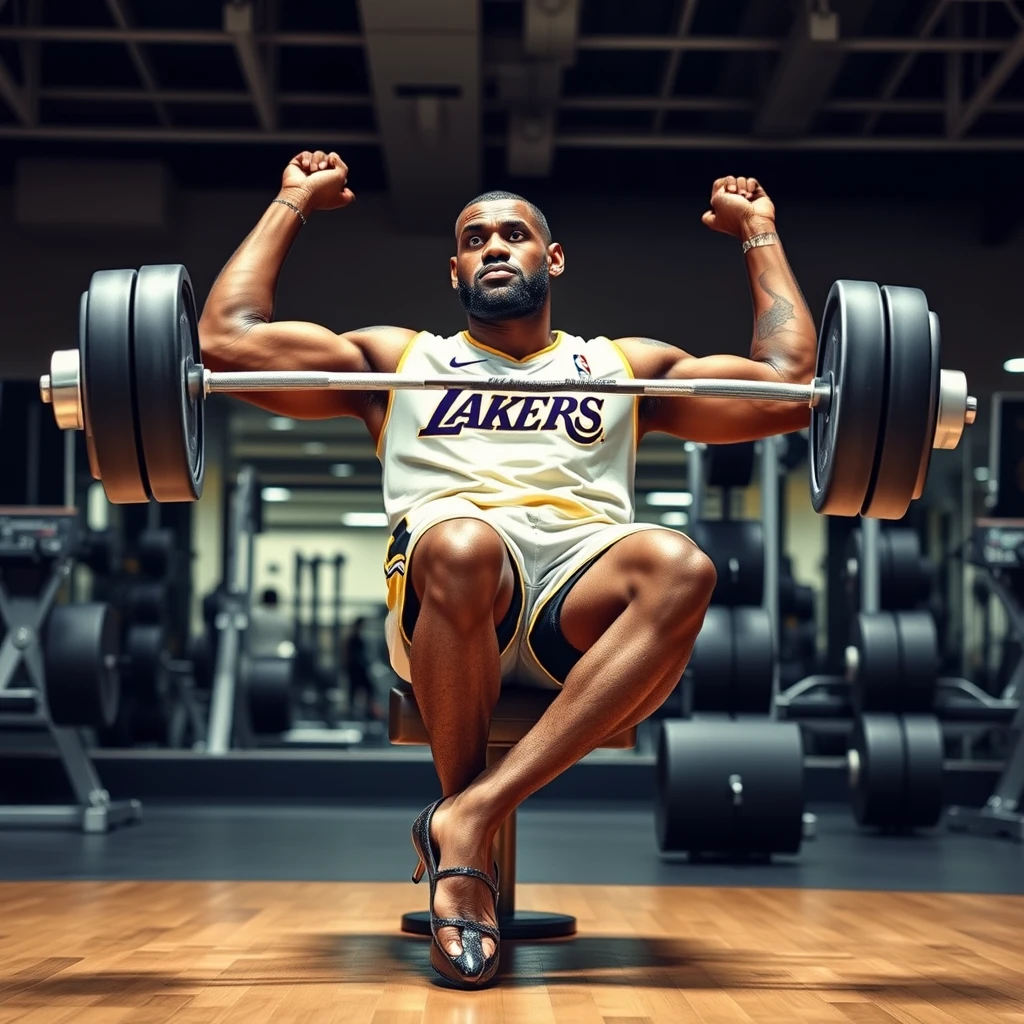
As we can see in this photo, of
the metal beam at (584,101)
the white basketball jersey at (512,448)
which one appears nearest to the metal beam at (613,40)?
the metal beam at (584,101)

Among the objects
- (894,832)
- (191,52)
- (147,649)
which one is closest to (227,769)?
(147,649)

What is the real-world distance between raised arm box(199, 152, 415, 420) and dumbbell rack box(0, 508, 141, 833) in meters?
2.57

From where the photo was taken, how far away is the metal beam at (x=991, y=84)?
570 centimetres

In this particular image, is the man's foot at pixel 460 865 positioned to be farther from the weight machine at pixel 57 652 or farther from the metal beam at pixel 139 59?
the metal beam at pixel 139 59

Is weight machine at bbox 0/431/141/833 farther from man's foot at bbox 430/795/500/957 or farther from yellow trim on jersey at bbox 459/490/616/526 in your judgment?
man's foot at bbox 430/795/500/957

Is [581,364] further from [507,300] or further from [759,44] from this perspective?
[759,44]

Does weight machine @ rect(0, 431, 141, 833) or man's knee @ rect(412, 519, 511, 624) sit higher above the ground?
man's knee @ rect(412, 519, 511, 624)

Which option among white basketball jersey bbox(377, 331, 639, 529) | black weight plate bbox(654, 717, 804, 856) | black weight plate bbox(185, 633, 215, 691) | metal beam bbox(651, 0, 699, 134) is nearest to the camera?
white basketball jersey bbox(377, 331, 639, 529)

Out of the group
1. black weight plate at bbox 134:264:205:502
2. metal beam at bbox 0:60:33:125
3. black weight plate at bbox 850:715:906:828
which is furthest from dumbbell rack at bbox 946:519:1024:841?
metal beam at bbox 0:60:33:125

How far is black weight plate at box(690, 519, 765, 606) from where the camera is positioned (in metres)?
4.11

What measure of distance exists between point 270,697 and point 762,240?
463cm

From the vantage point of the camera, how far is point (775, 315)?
2.20 metres

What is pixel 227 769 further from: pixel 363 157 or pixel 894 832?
pixel 363 157

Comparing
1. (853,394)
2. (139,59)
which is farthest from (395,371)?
(139,59)
